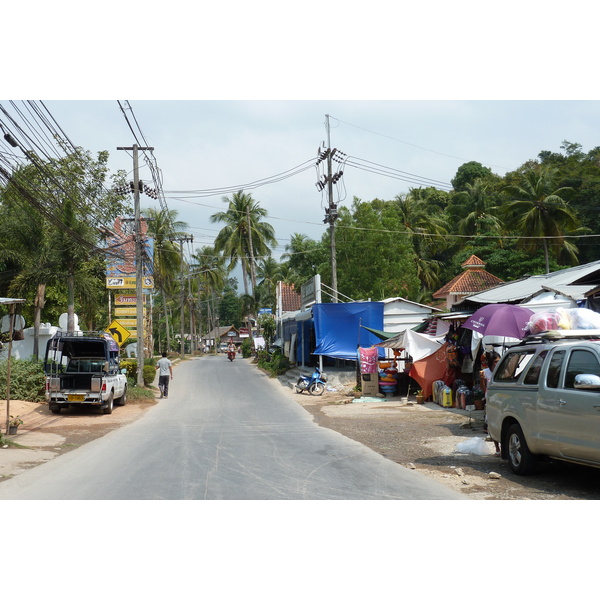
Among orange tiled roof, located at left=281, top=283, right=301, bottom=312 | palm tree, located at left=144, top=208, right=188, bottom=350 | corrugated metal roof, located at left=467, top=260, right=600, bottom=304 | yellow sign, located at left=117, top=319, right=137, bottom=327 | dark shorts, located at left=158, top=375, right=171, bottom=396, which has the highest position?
palm tree, located at left=144, top=208, right=188, bottom=350

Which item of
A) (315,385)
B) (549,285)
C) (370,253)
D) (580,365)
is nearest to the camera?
(580,365)

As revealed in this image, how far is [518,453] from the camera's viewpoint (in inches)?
385

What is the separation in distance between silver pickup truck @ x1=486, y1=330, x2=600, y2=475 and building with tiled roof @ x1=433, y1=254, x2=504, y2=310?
37.8 meters

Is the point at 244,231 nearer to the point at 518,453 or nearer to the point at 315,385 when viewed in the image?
the point at 315,385

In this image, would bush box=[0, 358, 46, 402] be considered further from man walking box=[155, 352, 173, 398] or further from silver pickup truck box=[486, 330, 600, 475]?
silver pickup truck box=[486, 330, 600, 475]

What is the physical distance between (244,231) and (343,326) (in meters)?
36.4

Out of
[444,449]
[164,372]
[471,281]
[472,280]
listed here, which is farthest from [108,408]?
[472,280]

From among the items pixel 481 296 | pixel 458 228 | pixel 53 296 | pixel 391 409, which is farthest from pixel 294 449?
pixel 458 228

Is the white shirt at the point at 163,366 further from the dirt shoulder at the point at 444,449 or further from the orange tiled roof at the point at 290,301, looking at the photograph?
the orange tiled roof at the point at 290,301

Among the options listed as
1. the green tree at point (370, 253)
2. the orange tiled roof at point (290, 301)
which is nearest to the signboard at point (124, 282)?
the green tree at point (370, 253)

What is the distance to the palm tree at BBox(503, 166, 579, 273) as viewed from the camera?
46.2 metres

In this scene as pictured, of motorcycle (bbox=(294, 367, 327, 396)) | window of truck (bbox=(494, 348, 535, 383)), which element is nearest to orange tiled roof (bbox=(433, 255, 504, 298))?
motorcycle (bbox=(294, 367, 327, 396))

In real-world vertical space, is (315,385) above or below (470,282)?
below

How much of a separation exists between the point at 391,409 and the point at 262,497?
1334 cm
